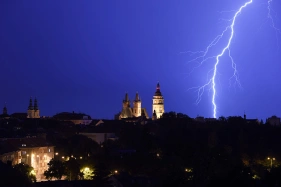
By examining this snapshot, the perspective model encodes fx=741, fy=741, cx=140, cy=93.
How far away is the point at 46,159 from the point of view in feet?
165

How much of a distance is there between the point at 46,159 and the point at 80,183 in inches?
643

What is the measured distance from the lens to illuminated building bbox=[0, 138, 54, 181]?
45.4 meters

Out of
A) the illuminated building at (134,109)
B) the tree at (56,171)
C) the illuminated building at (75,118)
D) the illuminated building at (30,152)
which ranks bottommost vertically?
the tree at (56,171)

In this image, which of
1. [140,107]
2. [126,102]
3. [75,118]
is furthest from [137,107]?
[75,118]

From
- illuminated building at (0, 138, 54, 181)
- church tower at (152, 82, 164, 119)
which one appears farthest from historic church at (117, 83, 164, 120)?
illuminated building at (0, 138, 54, 181)

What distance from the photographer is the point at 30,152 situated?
160 feet

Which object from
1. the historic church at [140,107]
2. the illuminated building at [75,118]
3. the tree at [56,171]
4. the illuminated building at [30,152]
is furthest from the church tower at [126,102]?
the tree at [56,171]

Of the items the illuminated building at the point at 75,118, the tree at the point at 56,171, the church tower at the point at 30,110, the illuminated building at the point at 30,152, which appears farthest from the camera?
the church tower at the point at 30,110

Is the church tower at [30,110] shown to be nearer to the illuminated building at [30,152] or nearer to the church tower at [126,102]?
the church tower at [126,102]

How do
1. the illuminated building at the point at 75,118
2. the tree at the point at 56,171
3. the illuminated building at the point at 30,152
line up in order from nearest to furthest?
1. the tree at the point at 56,171
2. the illuminated building at the point at 30,152
3. the illuminated building at the point at 75,118

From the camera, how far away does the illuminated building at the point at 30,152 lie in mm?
45406

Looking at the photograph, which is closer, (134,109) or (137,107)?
(137,107)

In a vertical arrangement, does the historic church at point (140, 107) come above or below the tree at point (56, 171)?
above

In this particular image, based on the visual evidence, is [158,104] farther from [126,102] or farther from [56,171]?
[56,171]
